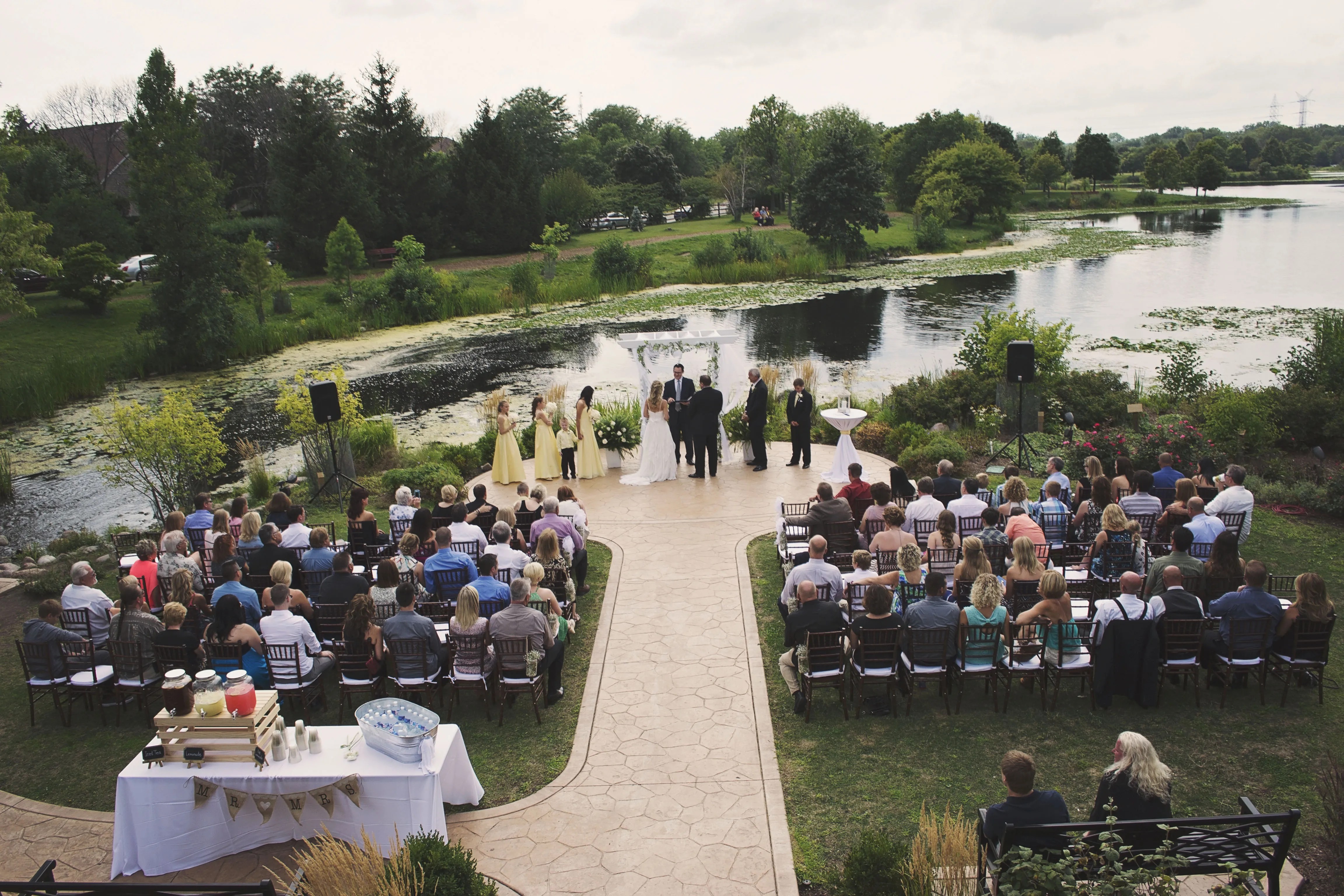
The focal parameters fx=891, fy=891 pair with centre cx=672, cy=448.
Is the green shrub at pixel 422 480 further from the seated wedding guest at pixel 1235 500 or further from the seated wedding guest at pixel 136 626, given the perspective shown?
the seated wedding guest at pixel 1235 500

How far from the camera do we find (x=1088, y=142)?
93438 millimetres

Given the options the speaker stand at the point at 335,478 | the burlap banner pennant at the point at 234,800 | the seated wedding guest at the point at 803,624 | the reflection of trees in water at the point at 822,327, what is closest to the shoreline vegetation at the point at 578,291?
the reflection of trees in water at the point at 822,327

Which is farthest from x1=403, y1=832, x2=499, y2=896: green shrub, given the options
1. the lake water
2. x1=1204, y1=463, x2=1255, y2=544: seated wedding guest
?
the lake water

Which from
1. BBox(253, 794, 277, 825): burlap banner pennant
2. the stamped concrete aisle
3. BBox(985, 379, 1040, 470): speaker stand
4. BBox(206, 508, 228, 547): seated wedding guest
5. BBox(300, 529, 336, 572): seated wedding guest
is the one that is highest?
BBox(206, 508, 228, 547): seated wedding guest

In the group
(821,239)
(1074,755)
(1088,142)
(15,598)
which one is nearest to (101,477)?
(15,598)

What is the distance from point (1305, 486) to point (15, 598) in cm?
1736

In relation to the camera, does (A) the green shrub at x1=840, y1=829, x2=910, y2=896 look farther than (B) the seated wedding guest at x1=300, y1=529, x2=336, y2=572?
No

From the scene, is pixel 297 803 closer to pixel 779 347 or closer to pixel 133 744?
pixel 133 744

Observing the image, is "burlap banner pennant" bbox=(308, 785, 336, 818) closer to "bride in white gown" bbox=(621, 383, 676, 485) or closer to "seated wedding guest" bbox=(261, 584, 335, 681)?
"seated wedding guest" bbox=(261, 584, 335, 681)

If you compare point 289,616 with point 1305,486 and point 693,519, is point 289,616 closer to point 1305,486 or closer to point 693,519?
point 693,519

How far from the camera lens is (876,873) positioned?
479 centimetres

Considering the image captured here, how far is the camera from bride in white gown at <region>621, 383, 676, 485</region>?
1445cm

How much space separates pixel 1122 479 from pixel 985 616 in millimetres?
3831

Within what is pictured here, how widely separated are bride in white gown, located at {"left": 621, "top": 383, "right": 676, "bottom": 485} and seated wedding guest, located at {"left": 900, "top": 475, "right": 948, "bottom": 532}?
219 inches
